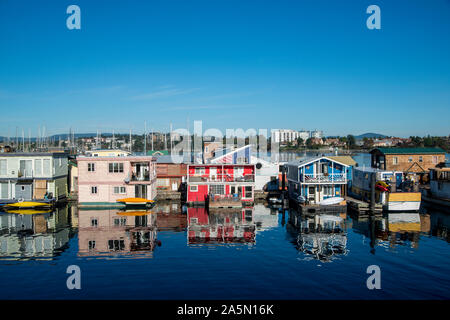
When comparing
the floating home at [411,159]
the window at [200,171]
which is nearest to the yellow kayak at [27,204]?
the window at [200,171]

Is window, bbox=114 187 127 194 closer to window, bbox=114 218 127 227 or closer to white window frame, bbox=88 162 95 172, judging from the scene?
white window frame, bbox=88 162 95 172

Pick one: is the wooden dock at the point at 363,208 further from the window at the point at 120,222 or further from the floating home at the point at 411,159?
the window at the point at 120,222

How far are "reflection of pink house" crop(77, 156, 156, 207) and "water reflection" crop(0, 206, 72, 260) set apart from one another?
3.35 meters

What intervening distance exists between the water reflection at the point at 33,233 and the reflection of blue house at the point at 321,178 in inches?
989

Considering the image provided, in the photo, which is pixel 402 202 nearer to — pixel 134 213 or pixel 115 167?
pixel 134 213

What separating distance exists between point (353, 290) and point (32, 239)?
24568 millimetres

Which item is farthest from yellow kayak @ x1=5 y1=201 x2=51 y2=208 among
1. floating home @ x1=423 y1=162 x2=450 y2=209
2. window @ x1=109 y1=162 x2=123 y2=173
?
floating home @ x1=423 y1=162 x2=450 y2=209

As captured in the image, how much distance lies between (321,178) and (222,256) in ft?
65.8

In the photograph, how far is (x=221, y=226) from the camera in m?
32.0

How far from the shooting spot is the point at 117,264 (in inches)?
862

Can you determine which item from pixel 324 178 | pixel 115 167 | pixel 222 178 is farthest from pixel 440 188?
pixel 115 167

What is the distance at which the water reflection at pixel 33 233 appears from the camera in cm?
2481
